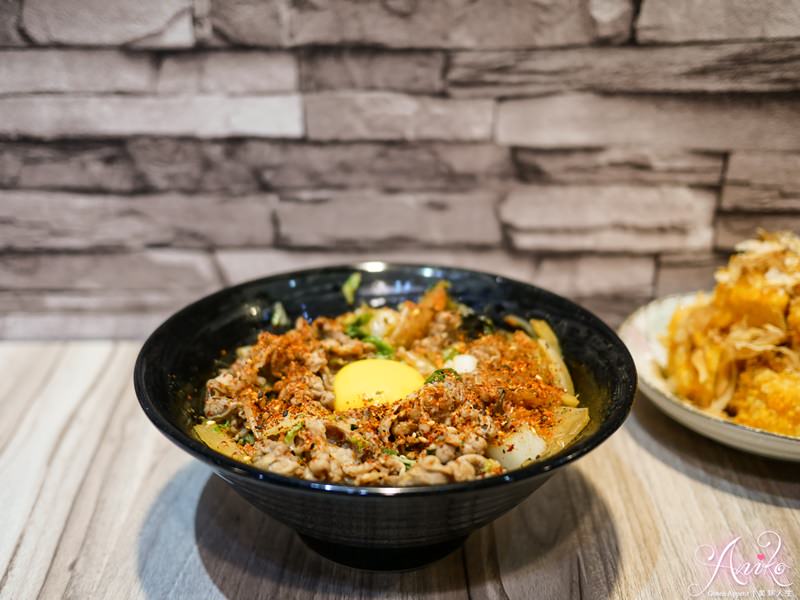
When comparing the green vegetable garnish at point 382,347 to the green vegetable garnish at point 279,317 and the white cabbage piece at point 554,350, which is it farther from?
the white cabbage piece at point 554,350

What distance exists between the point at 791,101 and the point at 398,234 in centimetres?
129

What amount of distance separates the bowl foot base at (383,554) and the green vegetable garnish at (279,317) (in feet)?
1.95

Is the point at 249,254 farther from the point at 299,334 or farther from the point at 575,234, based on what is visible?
the point at 575,234

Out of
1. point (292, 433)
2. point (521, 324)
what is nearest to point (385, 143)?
point (521, 324)

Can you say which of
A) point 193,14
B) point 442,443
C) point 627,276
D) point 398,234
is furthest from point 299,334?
point 627,276

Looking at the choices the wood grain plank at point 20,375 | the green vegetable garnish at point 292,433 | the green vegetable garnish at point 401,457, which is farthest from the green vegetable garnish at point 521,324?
the wood grain plank at point 20,375

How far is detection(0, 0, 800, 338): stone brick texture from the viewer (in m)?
1.94

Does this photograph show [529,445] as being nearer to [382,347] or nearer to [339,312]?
[382,347]

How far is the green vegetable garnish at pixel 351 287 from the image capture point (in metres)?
1.85

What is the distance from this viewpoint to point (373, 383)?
1545 mm

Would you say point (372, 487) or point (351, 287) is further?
point (351, 287)

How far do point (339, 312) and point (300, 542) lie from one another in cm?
65

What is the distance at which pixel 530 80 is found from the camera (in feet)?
6.59
